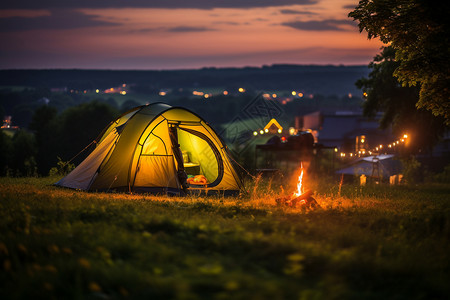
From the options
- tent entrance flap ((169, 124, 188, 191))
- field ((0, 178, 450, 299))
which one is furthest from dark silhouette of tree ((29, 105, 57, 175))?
field ((0, 178, 450, 299))

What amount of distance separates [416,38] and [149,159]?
8031mm

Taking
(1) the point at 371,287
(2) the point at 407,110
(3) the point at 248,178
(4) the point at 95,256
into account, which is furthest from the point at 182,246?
(2) the point at 407,110

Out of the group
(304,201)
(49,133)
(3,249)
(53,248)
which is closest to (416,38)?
(304,201)

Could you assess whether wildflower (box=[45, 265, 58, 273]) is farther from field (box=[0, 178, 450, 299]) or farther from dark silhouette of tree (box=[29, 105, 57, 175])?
dark silhouette of tree (box=[29, 105, 57, 175])

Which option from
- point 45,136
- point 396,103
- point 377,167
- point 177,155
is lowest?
point 377,167

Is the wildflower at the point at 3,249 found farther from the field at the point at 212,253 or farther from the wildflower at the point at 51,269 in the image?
the wildflower at the point at 51,269

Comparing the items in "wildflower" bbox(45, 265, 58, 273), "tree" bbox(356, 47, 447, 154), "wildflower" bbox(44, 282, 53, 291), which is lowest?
"wildflower" bbox(44, 282, 53, 291)

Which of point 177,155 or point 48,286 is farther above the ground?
point 177,155

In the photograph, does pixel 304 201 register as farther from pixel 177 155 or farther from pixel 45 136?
pixel 45 136

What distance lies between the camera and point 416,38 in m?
13.8

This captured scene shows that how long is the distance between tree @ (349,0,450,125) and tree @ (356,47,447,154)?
43.4 feet

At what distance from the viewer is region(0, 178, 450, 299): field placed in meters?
5.59

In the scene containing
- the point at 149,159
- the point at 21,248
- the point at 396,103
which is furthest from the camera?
the point at 396,103

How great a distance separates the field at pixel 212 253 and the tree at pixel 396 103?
59.1 feet
